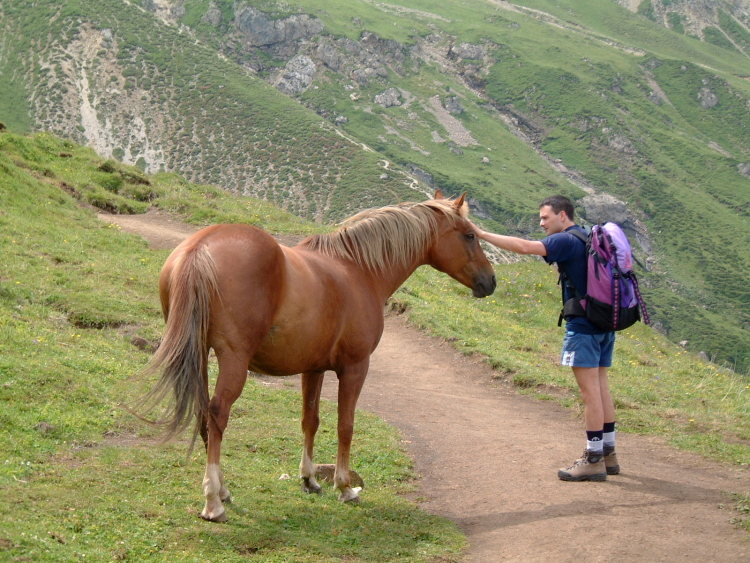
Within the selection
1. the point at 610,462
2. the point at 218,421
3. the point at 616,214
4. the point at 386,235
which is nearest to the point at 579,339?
the point at 610,462

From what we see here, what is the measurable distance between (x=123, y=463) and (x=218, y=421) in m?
1.59

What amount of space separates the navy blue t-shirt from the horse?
869 millimetres

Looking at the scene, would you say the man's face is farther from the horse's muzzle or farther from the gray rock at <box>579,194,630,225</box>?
the gray rock at <box>579,194,630,225</box>

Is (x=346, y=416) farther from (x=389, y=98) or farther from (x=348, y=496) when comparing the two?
(x=389, y=98)

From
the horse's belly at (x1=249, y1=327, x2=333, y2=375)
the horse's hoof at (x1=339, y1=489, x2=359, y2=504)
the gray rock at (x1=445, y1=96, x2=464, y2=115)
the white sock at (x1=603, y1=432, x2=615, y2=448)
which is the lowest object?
the gray rock at (x1=445, y1=96, x2=464, y2=115)

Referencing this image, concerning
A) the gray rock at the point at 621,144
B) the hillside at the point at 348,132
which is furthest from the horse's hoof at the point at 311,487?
the gray rock at the point at 621,144

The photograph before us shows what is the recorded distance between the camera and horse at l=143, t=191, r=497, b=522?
18.9 ft

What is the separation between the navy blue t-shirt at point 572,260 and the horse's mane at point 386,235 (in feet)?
3.61

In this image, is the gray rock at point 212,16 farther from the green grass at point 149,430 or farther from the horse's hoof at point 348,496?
the horse's hoof at point 348,496

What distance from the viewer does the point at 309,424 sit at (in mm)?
7309

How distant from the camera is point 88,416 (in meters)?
7.80

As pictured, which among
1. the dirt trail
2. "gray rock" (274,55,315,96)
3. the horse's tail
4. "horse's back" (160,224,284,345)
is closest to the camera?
the horse's tail

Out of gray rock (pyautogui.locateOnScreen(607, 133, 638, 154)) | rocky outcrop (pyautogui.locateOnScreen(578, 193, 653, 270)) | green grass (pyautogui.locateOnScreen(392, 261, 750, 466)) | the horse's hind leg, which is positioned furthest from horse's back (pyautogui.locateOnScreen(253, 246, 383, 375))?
gray rock (pyautogui.locateOnScreen(607, 133, 638, 154))

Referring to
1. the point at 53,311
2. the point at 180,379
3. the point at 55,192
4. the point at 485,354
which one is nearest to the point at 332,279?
the point at 180,379
